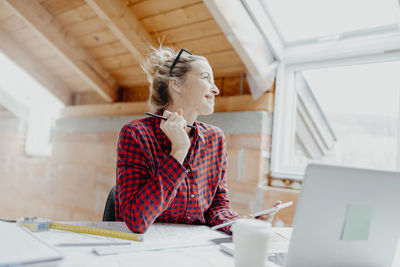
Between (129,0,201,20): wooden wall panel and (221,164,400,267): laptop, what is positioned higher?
(129,0,201,20): wooden wall panel

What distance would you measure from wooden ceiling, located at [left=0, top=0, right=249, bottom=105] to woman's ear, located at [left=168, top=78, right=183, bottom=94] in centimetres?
81

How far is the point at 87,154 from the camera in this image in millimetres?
3275

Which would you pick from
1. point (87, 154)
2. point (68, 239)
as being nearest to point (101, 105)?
point (87, 154)

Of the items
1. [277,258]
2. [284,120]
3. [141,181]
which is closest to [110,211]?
[141,181]

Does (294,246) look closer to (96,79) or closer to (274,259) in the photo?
(274,259)

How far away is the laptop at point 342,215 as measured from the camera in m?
0.70

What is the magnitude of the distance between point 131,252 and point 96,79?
7.95ft

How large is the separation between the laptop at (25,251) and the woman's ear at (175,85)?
0.92 meters

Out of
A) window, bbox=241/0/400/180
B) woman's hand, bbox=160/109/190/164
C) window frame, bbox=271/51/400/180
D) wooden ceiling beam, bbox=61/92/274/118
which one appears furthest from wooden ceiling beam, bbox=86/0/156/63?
woman's hand, bbox=160/109/190/164

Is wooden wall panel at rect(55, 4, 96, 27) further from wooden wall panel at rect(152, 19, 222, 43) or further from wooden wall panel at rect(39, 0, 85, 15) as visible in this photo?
wooden wall panel at rect(152, 19, 222, 43)

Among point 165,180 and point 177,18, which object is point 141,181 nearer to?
point 165,180

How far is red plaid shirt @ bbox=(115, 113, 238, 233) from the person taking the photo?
3.68ft

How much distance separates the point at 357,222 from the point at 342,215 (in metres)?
0.05

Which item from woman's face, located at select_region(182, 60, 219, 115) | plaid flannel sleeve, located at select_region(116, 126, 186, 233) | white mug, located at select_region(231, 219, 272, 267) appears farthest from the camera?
woman's face, located at select_region(182, 60, 219, 115)
